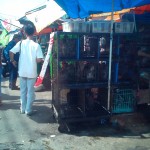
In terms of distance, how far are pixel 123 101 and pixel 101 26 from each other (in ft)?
5.91

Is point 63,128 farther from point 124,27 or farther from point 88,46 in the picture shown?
point 124,27

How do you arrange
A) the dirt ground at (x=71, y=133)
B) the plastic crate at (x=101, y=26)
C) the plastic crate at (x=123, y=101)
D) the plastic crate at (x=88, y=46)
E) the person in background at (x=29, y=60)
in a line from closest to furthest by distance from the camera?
the dirt ground at (x=71, y=133) → the plastic crate at (x=88, y=46) → the plastic crate at (x=101, y=26) → the plastic crate at (x=123, y=101) → the person in background at (x=29, y=60)

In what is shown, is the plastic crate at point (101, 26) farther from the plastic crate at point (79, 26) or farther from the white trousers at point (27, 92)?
the white trousers at point (27, 92)

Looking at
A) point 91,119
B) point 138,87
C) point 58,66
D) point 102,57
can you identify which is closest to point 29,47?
point 58,66

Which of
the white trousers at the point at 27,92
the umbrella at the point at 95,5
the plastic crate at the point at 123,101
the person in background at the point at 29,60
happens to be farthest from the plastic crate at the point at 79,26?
the white trousers at the point at 27,92

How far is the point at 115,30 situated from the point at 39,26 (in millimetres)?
4123

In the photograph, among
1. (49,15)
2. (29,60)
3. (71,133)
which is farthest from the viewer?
(49,15)

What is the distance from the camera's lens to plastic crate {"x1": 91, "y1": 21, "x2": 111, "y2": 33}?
17.3ft

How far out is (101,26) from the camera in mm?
5316

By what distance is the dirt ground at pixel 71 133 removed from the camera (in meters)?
4.57

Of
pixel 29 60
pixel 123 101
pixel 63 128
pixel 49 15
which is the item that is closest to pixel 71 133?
pixel 63 128

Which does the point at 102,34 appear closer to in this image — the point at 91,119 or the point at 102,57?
the point at 102,57

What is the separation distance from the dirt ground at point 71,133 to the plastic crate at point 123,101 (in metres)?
0.36

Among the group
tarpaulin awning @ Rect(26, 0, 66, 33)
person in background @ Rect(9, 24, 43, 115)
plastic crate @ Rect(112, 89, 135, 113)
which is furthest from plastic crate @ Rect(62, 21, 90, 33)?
tarpaulin awning @ Rect(26, 0, 66, 33)
